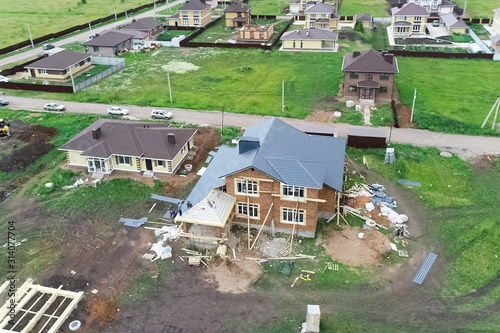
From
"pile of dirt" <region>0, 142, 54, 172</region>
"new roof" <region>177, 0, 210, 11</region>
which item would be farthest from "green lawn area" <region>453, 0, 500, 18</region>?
"pile of dirt" <region>0, 142, 54, 172</region>

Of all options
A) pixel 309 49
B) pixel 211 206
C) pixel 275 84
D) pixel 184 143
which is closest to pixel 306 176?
pixel 211 206

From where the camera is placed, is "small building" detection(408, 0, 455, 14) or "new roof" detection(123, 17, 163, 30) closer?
"new roof" detection(123, 17, 163, 30)

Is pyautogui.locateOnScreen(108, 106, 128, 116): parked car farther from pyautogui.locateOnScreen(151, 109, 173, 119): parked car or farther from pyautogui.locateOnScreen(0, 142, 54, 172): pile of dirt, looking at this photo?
pyautogui.locateOnScreen(0, 142, 54, 172): pile of dirt

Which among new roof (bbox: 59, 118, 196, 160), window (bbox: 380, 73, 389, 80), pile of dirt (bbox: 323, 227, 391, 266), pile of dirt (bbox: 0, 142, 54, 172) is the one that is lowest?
pile of dirt (bbox: 323, 227, 391, 266)

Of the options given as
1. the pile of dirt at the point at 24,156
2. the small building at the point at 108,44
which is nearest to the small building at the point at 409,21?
the small building at the point at 108,44

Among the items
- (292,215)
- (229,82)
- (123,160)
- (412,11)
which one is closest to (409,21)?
(412,11)

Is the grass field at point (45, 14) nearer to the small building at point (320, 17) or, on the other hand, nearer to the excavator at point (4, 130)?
the excavator at point (4, 130)
